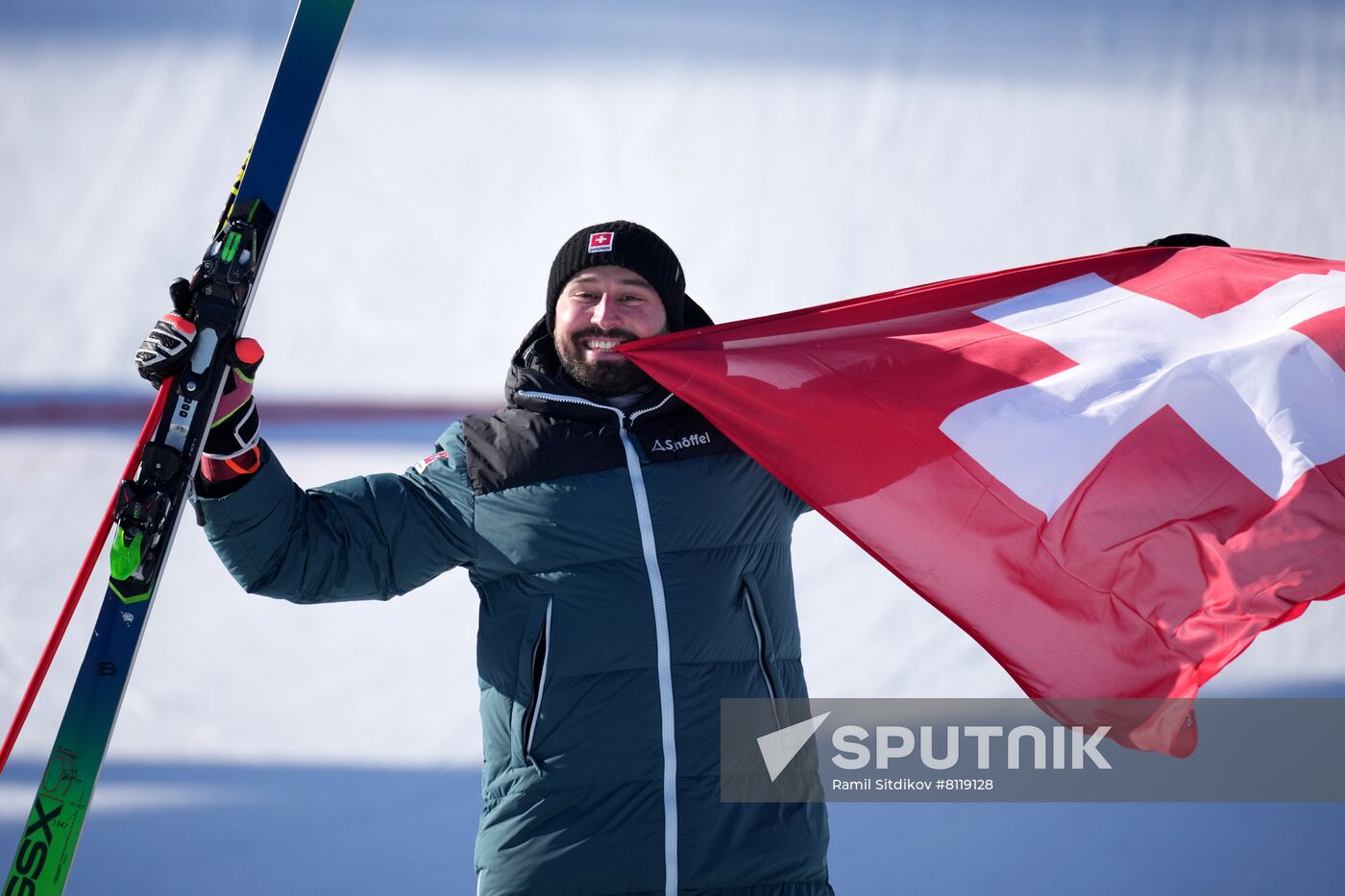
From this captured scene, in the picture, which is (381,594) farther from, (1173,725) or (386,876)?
(386,876)

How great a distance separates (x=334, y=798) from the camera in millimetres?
2539

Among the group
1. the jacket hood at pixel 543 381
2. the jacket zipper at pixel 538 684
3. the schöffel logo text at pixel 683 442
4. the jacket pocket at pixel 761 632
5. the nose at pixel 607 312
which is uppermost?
the nose at pixel 607 312

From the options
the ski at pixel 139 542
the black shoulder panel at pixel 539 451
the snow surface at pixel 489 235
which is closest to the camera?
the ski at pixel 139 542

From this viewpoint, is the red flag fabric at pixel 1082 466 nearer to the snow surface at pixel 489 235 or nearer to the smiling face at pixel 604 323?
the smiling face at pixel 604 323

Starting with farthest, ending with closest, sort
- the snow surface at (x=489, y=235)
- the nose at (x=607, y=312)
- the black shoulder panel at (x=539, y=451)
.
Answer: the snow surface at (x=489, y=235), the nose at (x=607, y=312), the black shoulder panel at (x=539, y=451)

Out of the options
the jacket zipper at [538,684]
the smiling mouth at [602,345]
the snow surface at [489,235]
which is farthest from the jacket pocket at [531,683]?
the snow surface at [489,235]

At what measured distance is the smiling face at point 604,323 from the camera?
1644mm

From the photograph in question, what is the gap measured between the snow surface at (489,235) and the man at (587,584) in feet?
3.34

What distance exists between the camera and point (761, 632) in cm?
154

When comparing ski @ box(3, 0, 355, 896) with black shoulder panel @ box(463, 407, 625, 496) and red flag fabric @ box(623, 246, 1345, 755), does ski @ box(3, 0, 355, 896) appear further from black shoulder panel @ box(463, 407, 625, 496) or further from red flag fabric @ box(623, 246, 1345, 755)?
red flag fabric @ box(623, 246, 1345, 755)

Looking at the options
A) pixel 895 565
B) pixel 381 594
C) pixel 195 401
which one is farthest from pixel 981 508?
pixel 195 401

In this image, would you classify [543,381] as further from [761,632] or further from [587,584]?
[761,632]

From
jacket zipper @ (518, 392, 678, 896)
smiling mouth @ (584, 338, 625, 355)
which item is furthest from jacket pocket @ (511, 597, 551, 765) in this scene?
smiling mouth @ (584, 338, 625, 355)

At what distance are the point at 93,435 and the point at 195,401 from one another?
51.3 inches
